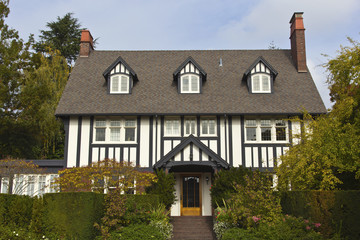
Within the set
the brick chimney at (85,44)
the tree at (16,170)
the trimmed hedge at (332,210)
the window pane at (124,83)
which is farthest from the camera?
the brick chimney at (85,44)

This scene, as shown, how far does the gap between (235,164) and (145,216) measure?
7.36 metres

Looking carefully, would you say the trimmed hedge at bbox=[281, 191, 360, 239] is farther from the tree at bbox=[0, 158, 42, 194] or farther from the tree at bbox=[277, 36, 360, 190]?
the tree at bbox=[0, 158, 42, 194]

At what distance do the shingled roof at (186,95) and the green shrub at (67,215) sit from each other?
9400mm

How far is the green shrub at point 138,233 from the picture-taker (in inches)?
533

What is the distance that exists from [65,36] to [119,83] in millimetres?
23754

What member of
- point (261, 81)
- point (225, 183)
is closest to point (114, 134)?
point (225, 183)

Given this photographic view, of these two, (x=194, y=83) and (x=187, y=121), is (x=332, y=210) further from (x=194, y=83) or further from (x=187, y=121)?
(x=194, y=83)

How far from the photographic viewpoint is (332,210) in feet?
38.6

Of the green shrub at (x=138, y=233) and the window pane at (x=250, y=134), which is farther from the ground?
the window pane at (x=250, y=134)

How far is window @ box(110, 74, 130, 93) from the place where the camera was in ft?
75.4

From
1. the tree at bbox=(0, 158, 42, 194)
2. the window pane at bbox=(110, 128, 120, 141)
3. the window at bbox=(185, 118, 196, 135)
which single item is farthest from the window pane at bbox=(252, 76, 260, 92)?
the tree at bbox=(0, 158, 42, 194)

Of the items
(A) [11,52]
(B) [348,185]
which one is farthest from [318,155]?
(A) [11,52]

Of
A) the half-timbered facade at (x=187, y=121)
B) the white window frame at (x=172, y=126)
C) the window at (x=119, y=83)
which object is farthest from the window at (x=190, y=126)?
the window at (x=119, y=83)

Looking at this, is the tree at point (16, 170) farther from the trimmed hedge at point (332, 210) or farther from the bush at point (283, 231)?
the trimmed hedge at point (332, 210)
